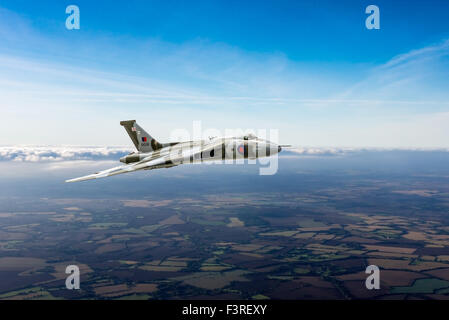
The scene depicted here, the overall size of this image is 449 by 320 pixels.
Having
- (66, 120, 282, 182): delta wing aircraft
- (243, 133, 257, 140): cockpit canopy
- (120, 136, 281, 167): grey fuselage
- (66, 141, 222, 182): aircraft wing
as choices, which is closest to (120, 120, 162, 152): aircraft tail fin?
(66, 120, 282, 182): delta wing aircraft

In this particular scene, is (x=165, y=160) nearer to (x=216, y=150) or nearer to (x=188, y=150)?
(x=188, y=150)

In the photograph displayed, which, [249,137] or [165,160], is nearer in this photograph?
[165,160]

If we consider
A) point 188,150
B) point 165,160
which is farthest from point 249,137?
point 165,160

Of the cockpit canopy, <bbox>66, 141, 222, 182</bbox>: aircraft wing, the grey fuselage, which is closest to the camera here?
<bbox>66, 141, 222, 182</bbox>: aircraft wing

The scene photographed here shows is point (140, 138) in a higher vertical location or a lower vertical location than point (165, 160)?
higher

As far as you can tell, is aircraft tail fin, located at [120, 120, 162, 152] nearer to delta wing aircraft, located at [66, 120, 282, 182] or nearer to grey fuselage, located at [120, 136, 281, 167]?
delta wing aircraft, located at [66, 120, 282, 182]

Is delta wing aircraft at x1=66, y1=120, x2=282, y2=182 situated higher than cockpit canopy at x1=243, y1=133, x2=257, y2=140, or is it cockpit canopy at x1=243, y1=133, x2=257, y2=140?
cockpit canopy at x1=243, y1=133, x2=257, y2=140

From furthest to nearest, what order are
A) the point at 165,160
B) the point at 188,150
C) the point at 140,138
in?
the point at 140,138
the point at 188,150
the point at 165,160
